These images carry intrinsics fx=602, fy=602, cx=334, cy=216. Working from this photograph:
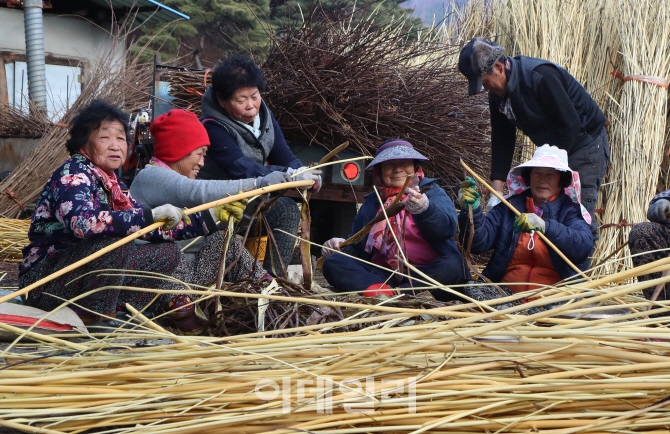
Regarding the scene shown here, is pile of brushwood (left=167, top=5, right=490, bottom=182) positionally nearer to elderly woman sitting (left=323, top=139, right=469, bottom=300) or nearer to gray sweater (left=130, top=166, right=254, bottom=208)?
elderly woman sitting (left=323, top=139, right=469, bottom=300)

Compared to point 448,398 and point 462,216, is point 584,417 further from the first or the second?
point 462,216

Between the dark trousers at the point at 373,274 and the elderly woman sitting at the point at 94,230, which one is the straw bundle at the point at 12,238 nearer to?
the elderly woman sitting at the point at 94,230

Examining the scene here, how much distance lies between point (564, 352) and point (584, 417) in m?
0.13

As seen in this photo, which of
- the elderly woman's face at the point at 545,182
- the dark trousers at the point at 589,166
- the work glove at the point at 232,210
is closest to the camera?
the work glove at the point at 232,210

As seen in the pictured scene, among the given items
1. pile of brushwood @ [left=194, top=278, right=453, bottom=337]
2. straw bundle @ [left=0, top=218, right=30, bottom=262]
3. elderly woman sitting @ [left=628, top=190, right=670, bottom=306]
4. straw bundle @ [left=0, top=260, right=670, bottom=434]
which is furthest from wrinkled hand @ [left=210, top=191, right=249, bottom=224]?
straw bundle @ [left=0, top=218, right=30, bottom=262]

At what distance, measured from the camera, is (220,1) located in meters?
15.6

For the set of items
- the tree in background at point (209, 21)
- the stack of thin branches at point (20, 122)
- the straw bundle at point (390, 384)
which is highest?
the tree in background at point (209, 21)

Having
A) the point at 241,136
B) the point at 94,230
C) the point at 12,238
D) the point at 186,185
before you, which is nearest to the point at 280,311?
the point at 94,230

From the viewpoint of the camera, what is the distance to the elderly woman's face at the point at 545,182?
2.65m

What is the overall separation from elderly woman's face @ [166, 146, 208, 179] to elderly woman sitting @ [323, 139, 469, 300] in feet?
2.24

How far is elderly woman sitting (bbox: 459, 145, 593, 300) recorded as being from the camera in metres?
2.53

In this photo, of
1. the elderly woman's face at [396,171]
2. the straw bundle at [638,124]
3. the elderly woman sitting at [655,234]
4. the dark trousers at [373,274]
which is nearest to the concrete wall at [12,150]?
the dark trousers at [373,274]

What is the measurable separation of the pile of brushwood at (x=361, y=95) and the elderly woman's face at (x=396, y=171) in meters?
0.78

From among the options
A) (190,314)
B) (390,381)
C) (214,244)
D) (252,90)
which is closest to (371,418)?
(390,381)
